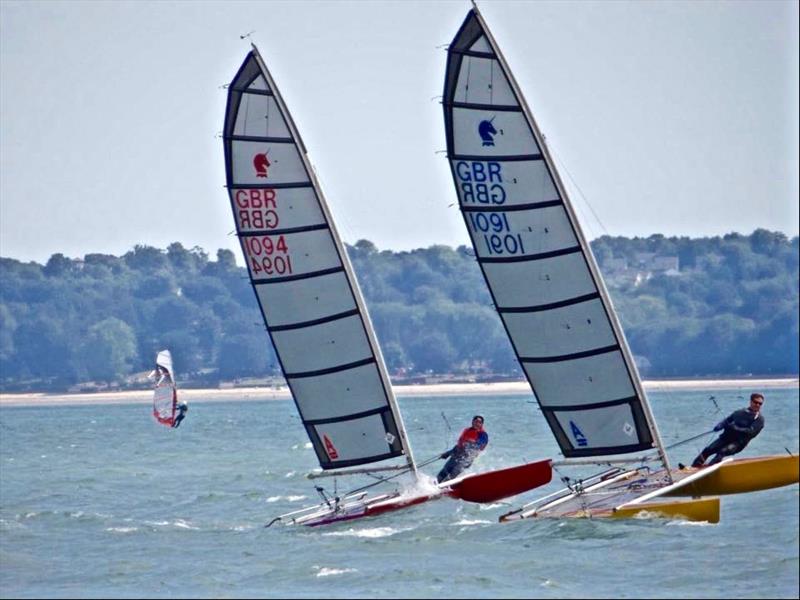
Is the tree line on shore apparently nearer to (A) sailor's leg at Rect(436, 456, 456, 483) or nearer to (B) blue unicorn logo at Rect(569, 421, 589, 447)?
(A) sailor's leg at Rect(436, 456, 456, 483)

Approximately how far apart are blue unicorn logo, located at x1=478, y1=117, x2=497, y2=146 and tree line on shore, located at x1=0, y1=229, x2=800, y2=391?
133 feet

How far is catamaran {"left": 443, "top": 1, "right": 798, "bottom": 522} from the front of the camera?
824 inches

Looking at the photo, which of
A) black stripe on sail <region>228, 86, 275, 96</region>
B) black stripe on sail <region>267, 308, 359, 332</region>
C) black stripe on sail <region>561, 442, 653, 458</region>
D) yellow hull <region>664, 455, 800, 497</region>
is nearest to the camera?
yellow hull <region>664, 455, 800, 497</region>

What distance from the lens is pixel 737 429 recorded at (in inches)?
832

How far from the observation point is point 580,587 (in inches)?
698

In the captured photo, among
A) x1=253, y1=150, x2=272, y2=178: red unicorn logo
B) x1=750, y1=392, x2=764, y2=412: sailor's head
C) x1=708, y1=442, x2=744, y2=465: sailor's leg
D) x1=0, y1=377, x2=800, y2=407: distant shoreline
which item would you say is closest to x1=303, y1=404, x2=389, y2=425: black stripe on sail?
x1=253, y1=150, x2=272, y2=178: red unicorn logo

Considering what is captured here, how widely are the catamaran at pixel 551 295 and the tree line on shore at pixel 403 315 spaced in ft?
131

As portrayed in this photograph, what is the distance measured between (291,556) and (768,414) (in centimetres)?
3826

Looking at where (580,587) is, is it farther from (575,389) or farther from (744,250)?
(744,250)

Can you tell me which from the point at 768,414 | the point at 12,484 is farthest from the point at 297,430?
the point at 12,484

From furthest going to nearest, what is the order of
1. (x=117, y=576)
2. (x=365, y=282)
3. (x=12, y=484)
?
(x=365, y=282), (x=12, y=484), (x=117, y=576)

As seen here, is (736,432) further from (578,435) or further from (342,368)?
(342,368)

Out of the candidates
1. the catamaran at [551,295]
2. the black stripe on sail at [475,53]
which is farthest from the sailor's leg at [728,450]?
the black stripe on sail at [475,53]

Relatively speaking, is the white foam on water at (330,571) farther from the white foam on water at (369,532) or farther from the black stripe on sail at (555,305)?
the black stripe on sail at (555,305)
